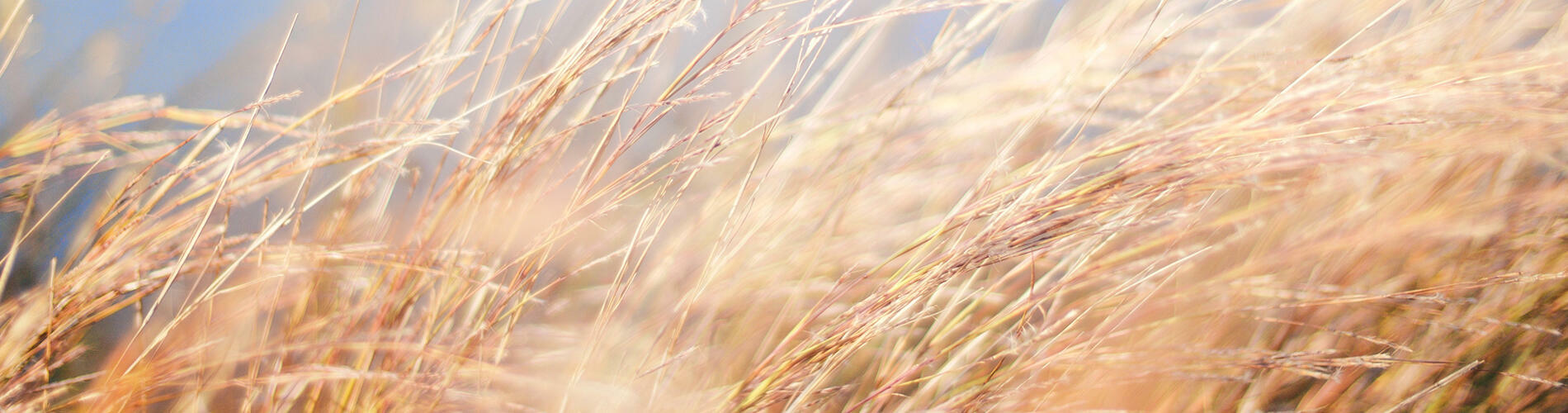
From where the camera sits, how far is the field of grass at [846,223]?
2.26 ft

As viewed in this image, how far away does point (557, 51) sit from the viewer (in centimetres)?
100

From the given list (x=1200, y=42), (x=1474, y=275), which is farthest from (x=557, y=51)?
(x=1474, y=275)

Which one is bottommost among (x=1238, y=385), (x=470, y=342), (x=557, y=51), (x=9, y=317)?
(x=1238, y=385)

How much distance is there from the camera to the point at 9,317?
2.68 feet

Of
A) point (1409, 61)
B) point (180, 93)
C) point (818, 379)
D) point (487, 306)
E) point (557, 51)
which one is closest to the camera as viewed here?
point (818, 379)

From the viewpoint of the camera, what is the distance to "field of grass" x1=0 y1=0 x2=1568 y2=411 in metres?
0.69

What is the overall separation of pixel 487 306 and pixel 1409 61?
104cm

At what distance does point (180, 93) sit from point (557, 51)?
0.59m

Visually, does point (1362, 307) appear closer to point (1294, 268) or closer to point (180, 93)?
point (1294, 268)

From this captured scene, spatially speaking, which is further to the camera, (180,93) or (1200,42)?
(180,93)

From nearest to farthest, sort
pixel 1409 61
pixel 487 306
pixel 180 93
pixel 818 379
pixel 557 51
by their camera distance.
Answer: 1. pixel 818 379
2. pixel 487 306
3. pixel 1409 61
4. pixel 557 51
5. pixel 180 93

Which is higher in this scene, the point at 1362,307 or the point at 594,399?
the point at 594,399

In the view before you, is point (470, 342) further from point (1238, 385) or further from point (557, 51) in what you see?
point (1238, 385)

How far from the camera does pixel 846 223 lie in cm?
98
